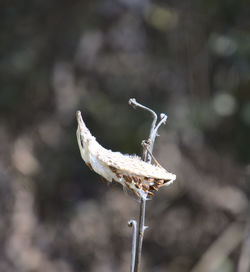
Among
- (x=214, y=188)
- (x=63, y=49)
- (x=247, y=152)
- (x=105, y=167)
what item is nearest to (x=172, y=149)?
(x=214, y=188)

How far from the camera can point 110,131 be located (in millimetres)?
4160

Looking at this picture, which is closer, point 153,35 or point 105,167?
point 105,167

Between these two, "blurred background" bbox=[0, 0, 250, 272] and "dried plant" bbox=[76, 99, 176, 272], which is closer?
"dried plant" bbox=[76, 99, 176, 272]

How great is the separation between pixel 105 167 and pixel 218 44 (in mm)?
2736

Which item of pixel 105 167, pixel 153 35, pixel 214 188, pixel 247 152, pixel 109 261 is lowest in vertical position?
pixel 109 261

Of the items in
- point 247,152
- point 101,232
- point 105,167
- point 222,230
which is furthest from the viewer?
point 101,232

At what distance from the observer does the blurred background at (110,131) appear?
12.8ft

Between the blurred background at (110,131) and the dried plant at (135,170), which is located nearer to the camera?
the dried plant at (135,170)

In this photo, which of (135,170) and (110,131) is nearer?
(135,170)

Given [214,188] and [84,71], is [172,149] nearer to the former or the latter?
[214,188]

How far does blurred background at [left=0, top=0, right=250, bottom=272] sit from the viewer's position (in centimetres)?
391

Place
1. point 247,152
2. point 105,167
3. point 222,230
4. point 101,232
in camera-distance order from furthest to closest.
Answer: point 101,232, point 222,230, point 247,152, point 105,167

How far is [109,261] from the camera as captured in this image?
4172 millimetres

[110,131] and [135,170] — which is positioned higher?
[135,170]
